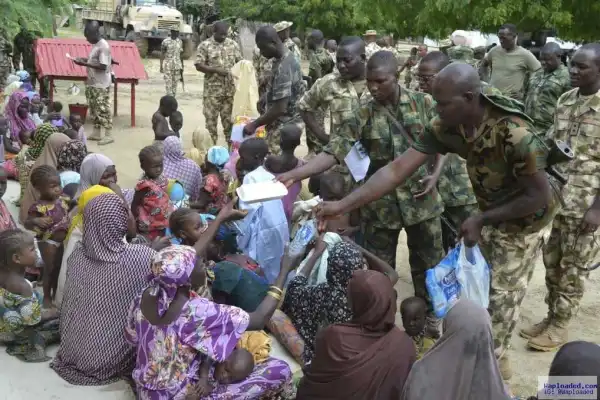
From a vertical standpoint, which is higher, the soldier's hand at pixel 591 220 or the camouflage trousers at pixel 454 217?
the soldier's hand at pixel 591 220

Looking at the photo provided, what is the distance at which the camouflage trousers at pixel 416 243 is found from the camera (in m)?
4.11

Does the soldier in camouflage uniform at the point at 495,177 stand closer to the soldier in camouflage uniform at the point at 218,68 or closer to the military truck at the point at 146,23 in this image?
the soldier in camouflage uniform at the point at 218,68

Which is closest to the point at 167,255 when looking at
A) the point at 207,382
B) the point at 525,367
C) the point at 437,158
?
the point at 207,382

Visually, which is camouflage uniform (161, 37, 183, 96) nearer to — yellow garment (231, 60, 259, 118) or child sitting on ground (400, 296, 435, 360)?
yellow garment (231, 60, 259, 118)

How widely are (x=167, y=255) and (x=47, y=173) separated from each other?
211 cm

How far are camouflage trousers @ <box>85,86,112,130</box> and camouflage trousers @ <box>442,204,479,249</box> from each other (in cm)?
703

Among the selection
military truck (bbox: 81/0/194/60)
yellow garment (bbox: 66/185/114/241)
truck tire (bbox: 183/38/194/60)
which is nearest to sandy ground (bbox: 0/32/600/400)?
yellow garment (bbox: 66/185/114/241)

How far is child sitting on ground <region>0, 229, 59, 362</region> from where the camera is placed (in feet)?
11.9

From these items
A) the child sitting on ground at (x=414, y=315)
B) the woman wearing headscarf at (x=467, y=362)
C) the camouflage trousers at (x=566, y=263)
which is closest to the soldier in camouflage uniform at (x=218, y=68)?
the camouflage trousers at (x=566, y=263)

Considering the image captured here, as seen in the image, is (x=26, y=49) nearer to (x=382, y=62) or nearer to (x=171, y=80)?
(x=171, y=80)

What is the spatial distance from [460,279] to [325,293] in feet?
2.65

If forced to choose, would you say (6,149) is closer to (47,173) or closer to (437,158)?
(47,173)

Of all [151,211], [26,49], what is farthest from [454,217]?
[26,49]

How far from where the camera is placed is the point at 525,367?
4.18 metres
